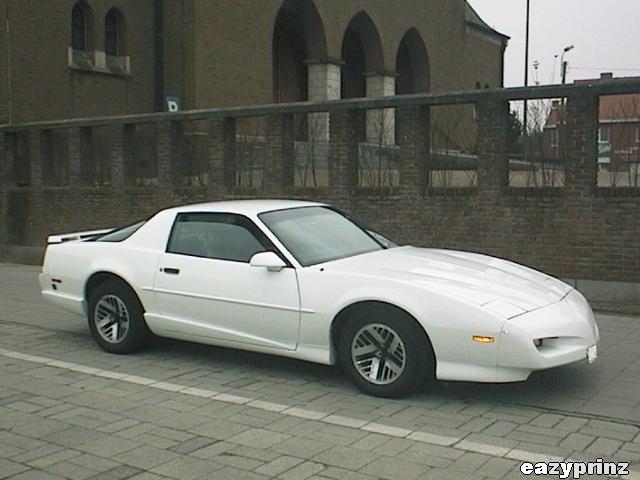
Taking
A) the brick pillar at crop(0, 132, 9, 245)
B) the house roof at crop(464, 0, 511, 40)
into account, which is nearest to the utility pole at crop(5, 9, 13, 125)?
the brick pillar at crop(0, 132, 9, 245)

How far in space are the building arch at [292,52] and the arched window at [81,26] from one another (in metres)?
10.5

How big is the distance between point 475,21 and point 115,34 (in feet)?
95.8

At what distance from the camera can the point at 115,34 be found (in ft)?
84.3

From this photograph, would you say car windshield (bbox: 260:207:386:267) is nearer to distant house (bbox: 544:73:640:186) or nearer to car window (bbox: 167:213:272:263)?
car window (bbox: 167:213:272:263)

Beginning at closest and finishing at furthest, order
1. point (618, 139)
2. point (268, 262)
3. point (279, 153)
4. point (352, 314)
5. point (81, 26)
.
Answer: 1. point (352, 314)
2. point (268, 262)
3. point (618, 139)
4. point (279, 153)
5. point (81, 26)

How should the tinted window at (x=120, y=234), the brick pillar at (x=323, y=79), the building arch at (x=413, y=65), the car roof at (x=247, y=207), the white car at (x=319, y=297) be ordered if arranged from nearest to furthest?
the white car at (x=319, y=297) < the car roof at (x=247, y=207) < the tinted window at (x=120, y=234) < the brick pillar at (x=323, y=79) < the building arch at (x=413, y=65)

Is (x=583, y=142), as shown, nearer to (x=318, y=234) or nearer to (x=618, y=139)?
(x=618, y=139)

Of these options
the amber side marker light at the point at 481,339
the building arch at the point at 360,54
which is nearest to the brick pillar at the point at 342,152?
the amber side marker light at the point at 481,339

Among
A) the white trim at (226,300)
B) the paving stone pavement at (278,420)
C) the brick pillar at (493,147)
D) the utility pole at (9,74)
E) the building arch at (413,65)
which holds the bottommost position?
the paving stone pavement at (278,420)

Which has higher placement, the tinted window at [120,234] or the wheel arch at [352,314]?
the tinted window at [120,234]

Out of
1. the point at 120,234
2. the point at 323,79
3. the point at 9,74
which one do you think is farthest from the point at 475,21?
the point at 120,234

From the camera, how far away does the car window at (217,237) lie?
714 centimetres

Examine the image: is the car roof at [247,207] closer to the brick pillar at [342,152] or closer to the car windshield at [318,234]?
the car windshield at [318,234]

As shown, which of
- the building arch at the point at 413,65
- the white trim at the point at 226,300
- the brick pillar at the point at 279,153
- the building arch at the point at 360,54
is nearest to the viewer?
the white trim at the point at 226,300
